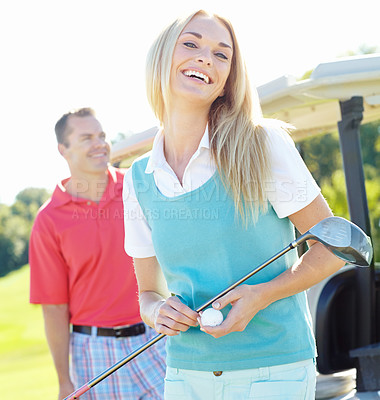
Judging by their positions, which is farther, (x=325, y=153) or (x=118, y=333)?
(x=325, y=153)

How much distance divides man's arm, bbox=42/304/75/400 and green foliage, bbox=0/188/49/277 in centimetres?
5875

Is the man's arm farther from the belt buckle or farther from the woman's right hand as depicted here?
the woman's right hand

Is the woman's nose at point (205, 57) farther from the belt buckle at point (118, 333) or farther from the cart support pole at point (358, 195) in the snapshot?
the belt buckle at point (118, 333)

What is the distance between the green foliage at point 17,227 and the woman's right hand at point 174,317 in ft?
200

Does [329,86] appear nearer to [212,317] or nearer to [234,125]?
[234,125]

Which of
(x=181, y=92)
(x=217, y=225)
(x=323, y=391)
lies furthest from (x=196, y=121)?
(x=323, y=391)

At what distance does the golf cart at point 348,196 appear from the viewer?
288cm

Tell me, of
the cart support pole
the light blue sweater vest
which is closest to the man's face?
the cart support pole

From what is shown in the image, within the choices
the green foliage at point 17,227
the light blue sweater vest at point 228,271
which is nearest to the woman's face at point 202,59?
the light blue sweater vest at point 228,271

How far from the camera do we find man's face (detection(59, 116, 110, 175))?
4000mm

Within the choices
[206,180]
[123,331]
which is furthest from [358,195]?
[206,180]

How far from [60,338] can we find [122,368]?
462 millimetres

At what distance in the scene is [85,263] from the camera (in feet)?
12.2

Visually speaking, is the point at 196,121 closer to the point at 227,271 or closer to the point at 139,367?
the point at 227,271
